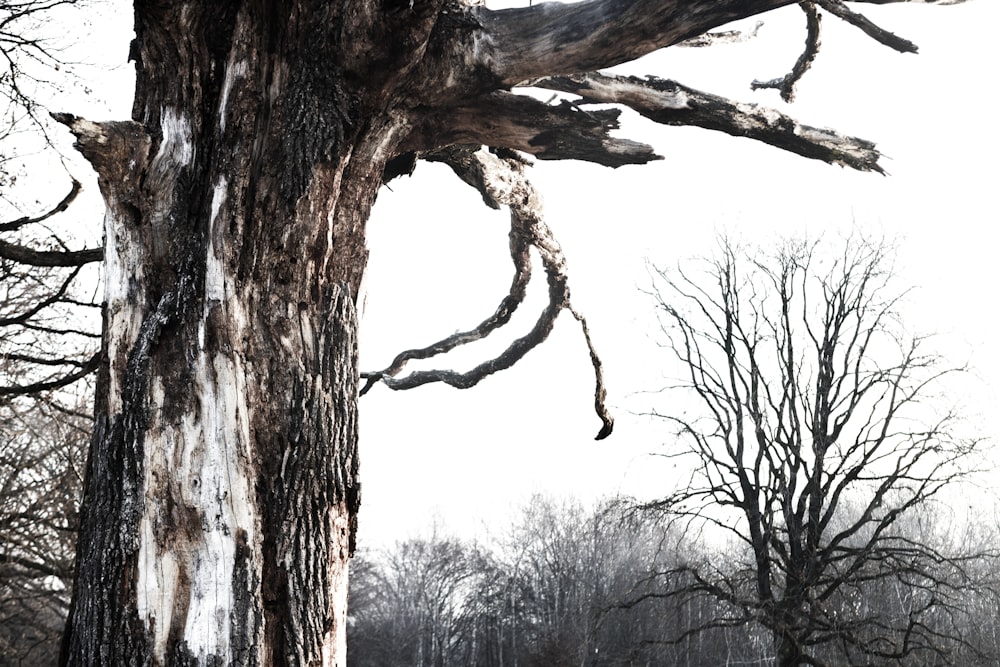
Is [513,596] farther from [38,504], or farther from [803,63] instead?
[803,63]

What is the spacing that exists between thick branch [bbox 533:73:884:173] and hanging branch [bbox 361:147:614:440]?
968 millimetres

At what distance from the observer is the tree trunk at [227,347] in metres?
2.69

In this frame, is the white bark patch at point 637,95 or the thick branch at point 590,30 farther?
the white bark patch at point 637,95

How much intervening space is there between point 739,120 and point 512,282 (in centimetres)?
243

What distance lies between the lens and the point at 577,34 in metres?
3.27

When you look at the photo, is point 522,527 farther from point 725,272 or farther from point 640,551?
point 725,272

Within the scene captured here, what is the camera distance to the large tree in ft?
8.89

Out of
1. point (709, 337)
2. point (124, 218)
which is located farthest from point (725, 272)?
point (124, 218)

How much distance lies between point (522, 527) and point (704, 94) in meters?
43.4

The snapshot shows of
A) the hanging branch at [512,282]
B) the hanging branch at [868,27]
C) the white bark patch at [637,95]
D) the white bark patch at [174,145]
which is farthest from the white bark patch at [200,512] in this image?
the hanging branch at [868,27]

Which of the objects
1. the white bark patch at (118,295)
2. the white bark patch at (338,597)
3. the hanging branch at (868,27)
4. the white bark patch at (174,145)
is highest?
the hanging branch at (868,27)

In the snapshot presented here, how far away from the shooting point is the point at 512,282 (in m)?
5.75

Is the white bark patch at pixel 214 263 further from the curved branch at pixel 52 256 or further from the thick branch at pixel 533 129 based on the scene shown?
the curved branch at pixel 52 256

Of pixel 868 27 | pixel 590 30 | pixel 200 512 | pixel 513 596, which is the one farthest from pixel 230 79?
pixel 513 596
